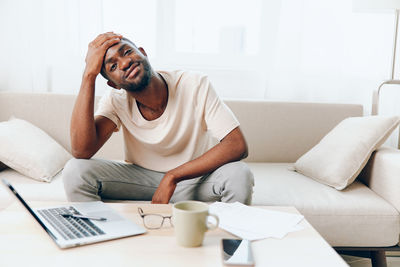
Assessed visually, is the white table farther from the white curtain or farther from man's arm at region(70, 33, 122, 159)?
the white curtain

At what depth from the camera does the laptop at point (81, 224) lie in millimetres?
955

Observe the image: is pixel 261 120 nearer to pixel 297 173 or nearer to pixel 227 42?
pixel 297 173

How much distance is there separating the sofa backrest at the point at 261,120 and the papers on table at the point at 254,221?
3.53 feet

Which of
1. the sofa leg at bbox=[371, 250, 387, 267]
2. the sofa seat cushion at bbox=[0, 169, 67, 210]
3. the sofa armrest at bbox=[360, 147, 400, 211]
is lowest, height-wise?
the sofa leg at bbox=[371, 250, 387, 267]

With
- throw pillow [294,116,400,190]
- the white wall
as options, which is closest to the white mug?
throw pillow [294,116,400,190]

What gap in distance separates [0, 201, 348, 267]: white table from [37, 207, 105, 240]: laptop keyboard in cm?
4

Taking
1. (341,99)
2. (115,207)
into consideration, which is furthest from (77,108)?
(341,99)

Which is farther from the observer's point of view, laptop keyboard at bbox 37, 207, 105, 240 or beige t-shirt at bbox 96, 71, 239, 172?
beige t-shirt at bbox 96, 71, 239, 172

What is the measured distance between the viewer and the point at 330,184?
183 centimetres

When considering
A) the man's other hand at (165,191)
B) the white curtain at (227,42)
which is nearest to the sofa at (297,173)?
the white curtain at (227,42)

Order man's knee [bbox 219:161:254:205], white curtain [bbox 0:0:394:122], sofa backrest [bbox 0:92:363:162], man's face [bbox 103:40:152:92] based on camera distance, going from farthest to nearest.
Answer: white curtain [bbox 0:0:394:122] < sofa backrest [bbox 0:92:363:162] < man's face [bbox 103:40:152:92] < man's knee [bbox 219:161:254:205]

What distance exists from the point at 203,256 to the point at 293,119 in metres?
1.49

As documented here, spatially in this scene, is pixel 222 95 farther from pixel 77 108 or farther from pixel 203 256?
pixel 203 256

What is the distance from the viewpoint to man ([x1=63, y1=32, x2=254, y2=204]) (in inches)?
58.4
